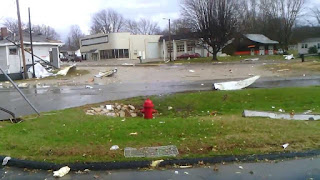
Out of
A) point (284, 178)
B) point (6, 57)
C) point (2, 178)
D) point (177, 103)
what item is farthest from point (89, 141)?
point (6, 57)

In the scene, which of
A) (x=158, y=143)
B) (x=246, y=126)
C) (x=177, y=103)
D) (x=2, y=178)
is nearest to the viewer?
(x=2, y=178)

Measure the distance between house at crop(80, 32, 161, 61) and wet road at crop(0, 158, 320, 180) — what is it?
3174 inches

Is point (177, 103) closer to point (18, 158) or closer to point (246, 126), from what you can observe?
point (246, 126)

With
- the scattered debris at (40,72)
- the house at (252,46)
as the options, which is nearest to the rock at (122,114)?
the scattered debris at (40,72)

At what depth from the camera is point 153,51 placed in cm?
9012

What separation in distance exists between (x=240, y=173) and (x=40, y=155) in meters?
3.66

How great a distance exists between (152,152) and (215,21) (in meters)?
49.4

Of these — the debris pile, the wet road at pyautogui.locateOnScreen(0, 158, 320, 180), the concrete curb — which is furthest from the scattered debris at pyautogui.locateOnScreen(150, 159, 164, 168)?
the debris pile

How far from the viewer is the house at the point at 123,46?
86.3 metres

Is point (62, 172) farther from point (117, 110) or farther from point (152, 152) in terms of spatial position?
point (117, 110)

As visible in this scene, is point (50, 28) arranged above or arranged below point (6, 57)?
above

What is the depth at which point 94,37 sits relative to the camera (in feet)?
302

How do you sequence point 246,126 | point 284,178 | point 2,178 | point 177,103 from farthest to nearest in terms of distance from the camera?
point 177,103 < point 246,126 < point 2,178 < point 284,178

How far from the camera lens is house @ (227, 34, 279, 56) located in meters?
72.3
